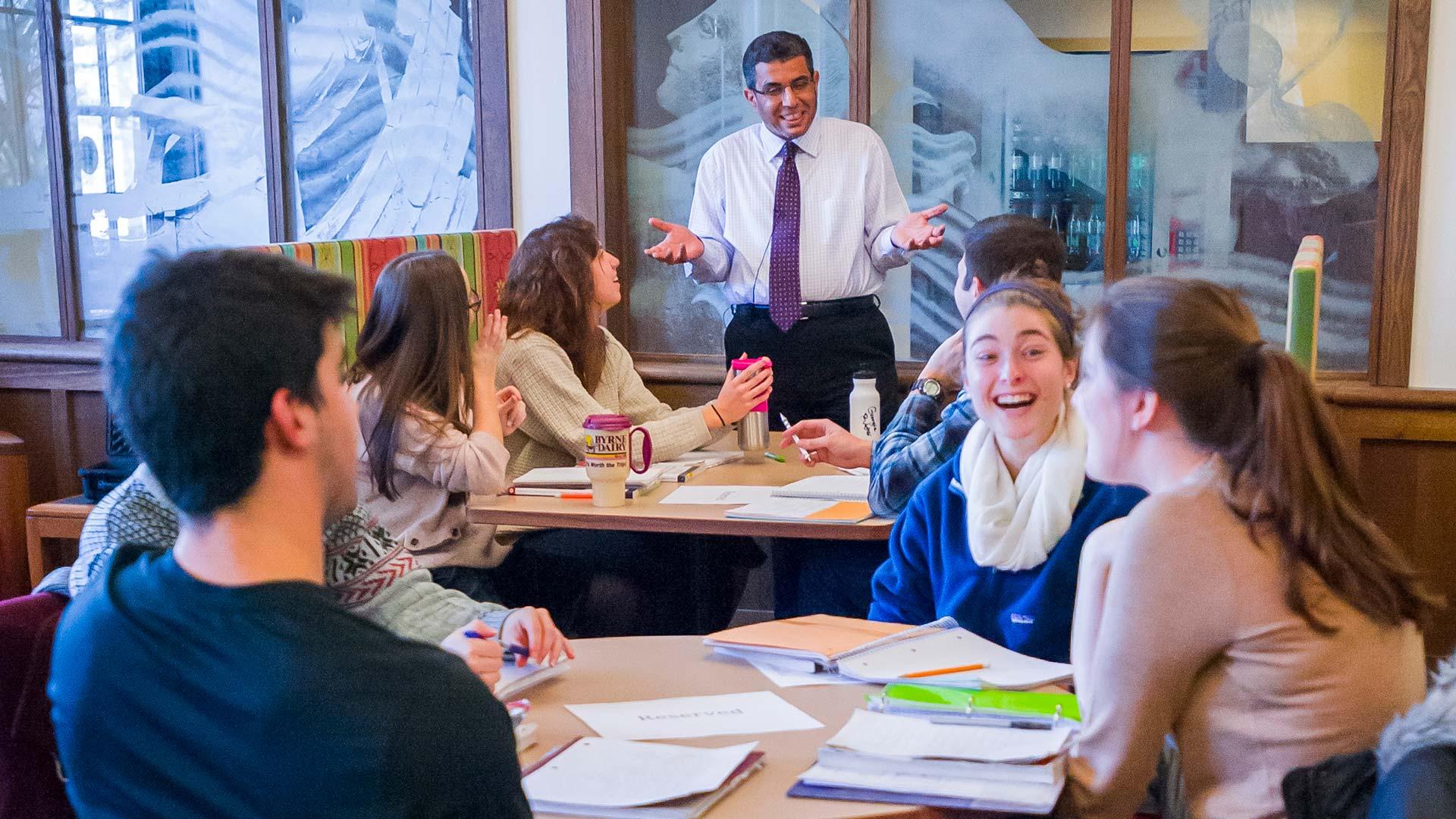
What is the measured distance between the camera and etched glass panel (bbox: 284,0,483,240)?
205 inches

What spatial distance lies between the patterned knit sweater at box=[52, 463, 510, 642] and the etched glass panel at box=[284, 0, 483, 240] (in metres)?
3.37

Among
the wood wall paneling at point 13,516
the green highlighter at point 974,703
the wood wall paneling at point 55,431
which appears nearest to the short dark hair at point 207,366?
the green highlighter at point 974,703

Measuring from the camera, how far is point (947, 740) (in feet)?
5.29

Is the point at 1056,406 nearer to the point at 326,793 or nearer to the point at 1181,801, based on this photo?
the point at 1181,801

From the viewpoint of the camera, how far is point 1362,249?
4406 millimetres

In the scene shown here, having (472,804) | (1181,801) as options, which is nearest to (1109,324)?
(1181,801)

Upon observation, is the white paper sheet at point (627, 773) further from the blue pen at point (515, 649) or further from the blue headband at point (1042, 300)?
the blue headband at point (1042, 300)

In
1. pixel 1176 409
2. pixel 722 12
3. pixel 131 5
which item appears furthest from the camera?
pixel 131 5

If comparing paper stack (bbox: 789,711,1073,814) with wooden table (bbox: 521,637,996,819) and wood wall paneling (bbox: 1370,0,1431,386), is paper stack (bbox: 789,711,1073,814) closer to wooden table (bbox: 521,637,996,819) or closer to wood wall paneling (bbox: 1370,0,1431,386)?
wooden table (bbox: 521,637,996,819)

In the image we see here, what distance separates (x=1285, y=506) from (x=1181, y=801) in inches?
15.7

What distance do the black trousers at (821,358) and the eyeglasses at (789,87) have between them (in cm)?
70

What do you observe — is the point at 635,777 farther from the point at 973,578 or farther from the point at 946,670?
the point at 973,578

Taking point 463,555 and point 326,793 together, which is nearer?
point 326,793

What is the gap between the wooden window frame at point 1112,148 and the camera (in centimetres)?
426
